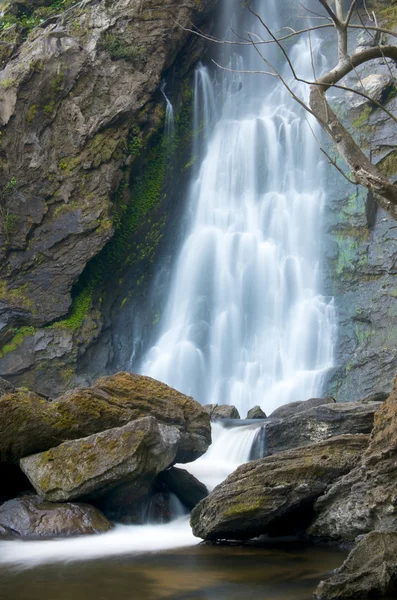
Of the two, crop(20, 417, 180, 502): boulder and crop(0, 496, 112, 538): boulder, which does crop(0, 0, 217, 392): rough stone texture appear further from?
crop(0, 496, 112, 538): boulder

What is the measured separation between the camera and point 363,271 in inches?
803

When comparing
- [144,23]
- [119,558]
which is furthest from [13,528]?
[144,23]

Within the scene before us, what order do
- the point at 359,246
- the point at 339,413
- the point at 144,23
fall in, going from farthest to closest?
the point at 144,23 < the point at 359,246 < the point at 339,413

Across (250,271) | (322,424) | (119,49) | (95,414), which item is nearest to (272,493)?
(322,424)

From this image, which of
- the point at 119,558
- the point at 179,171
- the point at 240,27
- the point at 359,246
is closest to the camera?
the point at 119,558

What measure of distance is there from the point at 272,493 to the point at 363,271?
13.9 meters

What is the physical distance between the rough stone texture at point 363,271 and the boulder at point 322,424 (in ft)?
25.1

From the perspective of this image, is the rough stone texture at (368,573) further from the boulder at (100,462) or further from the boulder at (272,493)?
the boulder at (100,462)

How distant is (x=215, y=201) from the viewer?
2448 cm

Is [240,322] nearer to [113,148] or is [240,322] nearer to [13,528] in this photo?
[113,148]

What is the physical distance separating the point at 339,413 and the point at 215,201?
15383 millimetres

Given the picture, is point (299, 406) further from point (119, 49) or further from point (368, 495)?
point (119, 49)

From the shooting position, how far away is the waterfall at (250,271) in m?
19.9

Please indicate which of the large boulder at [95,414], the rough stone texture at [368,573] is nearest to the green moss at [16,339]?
the large boulder at [95,414]
